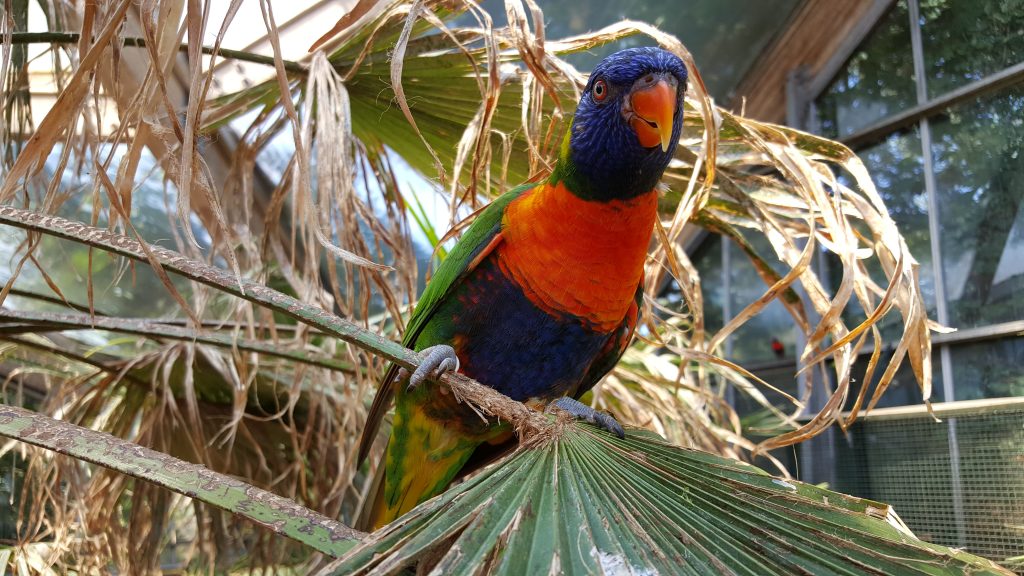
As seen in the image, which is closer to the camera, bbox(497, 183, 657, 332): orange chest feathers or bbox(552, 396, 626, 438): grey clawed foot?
bbox(552, 396, 626, 438): grey clawed foot

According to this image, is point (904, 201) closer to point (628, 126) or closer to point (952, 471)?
point (952, 471)

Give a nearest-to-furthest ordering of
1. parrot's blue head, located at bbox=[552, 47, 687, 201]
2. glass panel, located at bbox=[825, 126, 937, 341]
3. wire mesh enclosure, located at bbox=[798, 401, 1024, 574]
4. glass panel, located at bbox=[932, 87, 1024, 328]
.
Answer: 1. parrot's blue head, located at bbox=[552, 47, 687, 201]
2. wire mesh enclosure, located at bbox=[798, 401, 1024, 574]
3. glass panel, located at bbox=[932, 87, 1024, 328]
4. glass panel, located at bbox=[825, 126, 937, 341]

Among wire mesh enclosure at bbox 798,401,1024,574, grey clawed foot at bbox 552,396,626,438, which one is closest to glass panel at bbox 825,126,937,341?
wire mesh enclosure at bbox 798,401,1024,574

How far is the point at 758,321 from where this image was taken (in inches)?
225

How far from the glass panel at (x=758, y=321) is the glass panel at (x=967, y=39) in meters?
1.63

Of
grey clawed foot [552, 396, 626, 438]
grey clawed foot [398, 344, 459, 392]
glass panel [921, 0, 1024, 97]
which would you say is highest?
glass panel [921, 0, 1024, 97]

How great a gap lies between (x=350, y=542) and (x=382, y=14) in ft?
4.63

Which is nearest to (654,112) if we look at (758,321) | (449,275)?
(449,275)

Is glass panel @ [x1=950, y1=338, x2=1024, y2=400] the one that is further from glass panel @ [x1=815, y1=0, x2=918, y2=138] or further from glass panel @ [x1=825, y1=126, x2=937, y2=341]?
glass panel @ [x1=815, y1=0, x2=918, y2=138]

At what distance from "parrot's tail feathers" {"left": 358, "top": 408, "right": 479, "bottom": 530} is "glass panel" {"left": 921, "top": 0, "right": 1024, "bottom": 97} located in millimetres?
4084

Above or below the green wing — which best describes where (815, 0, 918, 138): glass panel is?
above

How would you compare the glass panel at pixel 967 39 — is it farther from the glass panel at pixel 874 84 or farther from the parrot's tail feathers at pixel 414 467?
the parrot's tail feathers at pixel 414 467

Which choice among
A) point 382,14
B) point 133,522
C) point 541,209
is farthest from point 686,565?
point 133,522

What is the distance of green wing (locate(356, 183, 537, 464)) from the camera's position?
66.8 inches
